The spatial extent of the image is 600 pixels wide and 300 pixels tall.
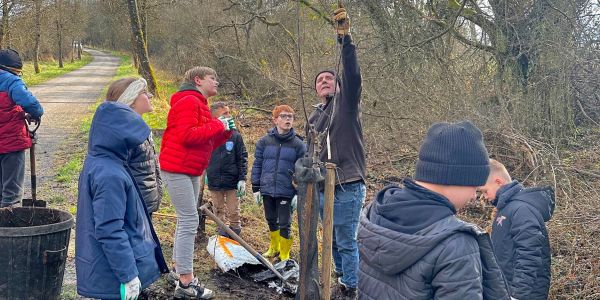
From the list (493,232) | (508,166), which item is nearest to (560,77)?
(508,166)

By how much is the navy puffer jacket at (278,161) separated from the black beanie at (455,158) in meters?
3.54

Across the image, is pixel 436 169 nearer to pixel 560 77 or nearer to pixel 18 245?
pixel 18 245

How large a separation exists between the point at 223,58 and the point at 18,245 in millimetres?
15784

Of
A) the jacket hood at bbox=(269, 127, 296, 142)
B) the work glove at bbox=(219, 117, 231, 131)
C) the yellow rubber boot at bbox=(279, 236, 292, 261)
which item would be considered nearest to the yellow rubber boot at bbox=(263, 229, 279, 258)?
the yellow rubber boot at bbox=(279, 236, 292, 261)

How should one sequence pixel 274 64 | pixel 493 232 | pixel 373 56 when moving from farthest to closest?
pixel 274 64, pixel 373 56, pixel 493 232

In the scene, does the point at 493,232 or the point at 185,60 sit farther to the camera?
the point at 185,60

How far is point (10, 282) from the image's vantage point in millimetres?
3686

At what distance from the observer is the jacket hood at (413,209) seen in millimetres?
2072

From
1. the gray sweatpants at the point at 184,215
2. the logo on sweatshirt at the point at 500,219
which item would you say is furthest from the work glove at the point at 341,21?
the gray sweatpants at the point at 184,215

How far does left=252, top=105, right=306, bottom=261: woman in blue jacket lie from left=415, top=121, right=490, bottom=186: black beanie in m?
3.56

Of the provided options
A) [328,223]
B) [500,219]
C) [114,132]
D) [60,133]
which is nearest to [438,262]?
[328,223]

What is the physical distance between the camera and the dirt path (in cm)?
744

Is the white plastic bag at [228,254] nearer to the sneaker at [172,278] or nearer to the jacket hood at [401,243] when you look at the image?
the sneaker at [172,278]

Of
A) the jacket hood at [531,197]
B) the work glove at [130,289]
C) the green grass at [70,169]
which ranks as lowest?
the green grass at [70,169]
